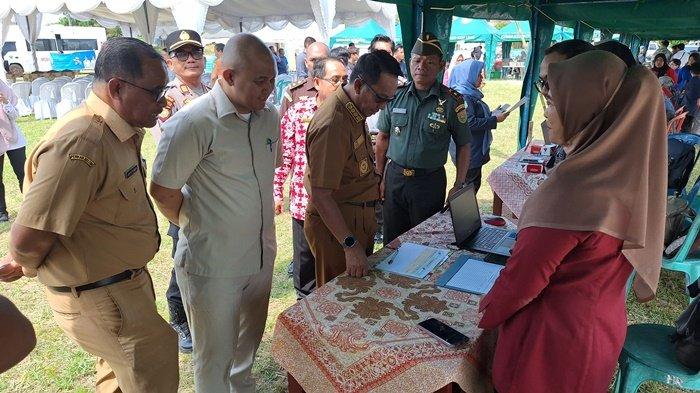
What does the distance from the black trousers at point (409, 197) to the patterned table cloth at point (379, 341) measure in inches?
50.8

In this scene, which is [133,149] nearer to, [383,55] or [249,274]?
[249,274]

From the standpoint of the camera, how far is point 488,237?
90.1 inches

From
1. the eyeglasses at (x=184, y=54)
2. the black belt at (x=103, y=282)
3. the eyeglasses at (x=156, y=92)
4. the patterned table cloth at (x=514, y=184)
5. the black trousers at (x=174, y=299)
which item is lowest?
the black trousers at (x=174, y=299)

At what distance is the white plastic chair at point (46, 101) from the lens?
1104 centimetres

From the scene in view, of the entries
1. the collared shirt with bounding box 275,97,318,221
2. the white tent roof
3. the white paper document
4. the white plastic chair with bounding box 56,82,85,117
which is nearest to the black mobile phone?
the white paper document

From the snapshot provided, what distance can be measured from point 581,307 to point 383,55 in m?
1.38

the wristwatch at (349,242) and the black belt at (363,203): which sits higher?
the black belt at (363,203)

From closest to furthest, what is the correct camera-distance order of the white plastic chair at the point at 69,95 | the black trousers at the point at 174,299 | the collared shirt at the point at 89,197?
the collared shirt at the point at 89,197 → the black trousers at the point at 174,299 → the white plastic chair at the point at 69,95

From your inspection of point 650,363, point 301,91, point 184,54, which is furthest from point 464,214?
point 184,54

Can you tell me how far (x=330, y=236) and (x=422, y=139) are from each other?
1090 millimetres

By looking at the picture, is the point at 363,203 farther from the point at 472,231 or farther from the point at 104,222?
the point at 104,222

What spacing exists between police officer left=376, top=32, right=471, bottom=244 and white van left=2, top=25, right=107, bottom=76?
18.0 meters

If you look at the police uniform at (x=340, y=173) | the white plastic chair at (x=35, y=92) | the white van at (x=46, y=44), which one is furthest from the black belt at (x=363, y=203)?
the white van at (x=46, y=44)

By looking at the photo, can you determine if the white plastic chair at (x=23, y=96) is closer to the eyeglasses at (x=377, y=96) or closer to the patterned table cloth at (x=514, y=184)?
the patterned table cloth at (x=514, y=184)
